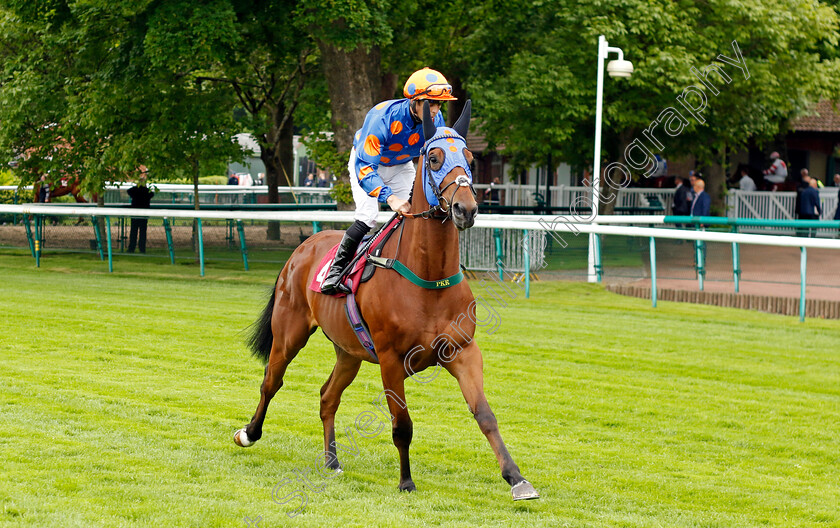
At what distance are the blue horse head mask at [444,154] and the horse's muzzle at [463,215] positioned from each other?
0.14 metres

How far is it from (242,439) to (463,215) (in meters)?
2.33

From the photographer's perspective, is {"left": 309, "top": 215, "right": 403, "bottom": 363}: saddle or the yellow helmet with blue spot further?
{"left": 309, "top": 215, "right": 403, "bottom": 363}: saddle

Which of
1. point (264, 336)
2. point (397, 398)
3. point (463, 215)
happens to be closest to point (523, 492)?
point (397, 398)

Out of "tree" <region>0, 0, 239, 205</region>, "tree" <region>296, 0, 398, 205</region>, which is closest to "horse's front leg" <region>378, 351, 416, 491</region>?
"tree" <region>296, 0, 398, 205</region>

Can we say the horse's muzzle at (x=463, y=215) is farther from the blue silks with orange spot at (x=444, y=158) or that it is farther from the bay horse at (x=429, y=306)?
the blue silks with orange spot at (x=444, y=158)

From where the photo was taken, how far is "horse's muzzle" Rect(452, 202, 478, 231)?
170 inches

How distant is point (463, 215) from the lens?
433 centimetres

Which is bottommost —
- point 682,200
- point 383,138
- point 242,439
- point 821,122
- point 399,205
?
point 242,439

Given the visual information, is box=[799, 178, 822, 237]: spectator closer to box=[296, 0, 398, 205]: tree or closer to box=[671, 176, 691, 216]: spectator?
box=[671, 176, 691, 216]: spectator

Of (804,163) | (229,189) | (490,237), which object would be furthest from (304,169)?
(490,237)

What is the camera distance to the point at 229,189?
31531 mm

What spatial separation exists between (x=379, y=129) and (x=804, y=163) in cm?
2963

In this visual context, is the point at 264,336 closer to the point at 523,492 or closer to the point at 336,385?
the point at 336,385

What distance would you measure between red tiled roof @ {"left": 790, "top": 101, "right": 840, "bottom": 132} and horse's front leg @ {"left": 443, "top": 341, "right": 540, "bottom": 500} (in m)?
25.7
